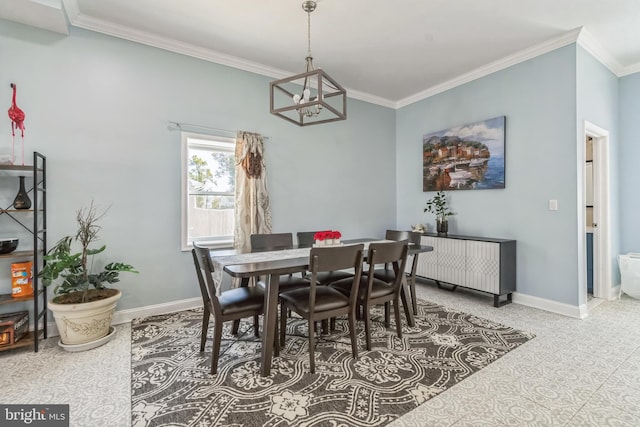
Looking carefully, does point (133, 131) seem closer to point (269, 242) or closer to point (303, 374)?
point (269, 242)

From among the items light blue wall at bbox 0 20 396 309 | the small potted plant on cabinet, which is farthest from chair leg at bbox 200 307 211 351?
the small potted plant on cabinet

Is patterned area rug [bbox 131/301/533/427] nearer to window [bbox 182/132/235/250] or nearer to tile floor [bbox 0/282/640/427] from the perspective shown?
tile floor [bbox 0/282/640/427]

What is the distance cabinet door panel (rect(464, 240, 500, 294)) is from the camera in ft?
11.2

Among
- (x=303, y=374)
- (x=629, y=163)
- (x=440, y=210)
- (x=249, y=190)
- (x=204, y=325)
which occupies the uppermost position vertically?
(x=629, y=163)

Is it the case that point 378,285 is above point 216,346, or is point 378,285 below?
above

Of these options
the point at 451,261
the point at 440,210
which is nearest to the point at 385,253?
the point at 451,261

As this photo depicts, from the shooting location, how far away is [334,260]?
2084 millimetres

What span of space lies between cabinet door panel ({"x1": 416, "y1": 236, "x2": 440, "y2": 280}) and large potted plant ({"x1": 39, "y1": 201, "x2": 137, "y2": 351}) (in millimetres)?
3605

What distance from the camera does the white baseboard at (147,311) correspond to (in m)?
2.71

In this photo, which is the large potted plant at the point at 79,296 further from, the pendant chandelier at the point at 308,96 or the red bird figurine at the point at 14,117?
the pendant chandelier at the point at 308,96

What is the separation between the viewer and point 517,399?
5.90ft

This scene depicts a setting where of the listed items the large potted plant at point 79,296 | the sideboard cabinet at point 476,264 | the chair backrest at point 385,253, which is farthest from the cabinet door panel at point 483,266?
the large potted plant at point 79,296

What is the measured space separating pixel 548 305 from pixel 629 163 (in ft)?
7.18

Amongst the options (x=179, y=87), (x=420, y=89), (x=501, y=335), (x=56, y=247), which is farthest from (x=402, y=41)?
(x=56, y=247)
